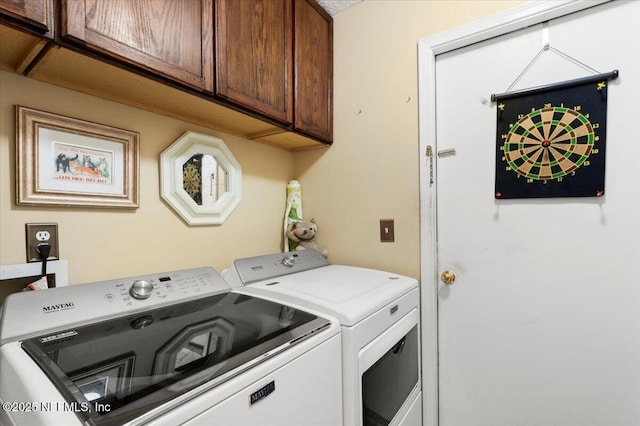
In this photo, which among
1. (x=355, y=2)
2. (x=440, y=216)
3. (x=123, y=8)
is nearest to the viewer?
(x=123, y=8)

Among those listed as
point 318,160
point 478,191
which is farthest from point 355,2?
point 478,191

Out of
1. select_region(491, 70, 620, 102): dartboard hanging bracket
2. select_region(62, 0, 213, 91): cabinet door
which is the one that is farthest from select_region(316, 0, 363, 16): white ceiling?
select_region(491, 70, 620, 102): dartboard hanging bracket

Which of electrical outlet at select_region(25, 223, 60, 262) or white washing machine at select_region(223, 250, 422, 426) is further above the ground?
electrical outlet at select_region(25, 223, 60, 262)

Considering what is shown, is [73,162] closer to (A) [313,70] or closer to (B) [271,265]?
(B) [271,265]

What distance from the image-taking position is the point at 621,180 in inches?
43.9

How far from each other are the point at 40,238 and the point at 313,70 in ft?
4.58

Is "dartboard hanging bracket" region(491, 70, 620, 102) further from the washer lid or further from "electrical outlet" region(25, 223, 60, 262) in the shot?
Result: "electrical outlet" region(25, 223, 60, 262)

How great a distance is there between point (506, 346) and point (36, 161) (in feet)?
6.48

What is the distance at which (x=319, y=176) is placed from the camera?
1843mm

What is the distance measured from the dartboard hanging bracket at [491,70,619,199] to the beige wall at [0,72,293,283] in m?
1.25

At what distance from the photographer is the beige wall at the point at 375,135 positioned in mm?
1501

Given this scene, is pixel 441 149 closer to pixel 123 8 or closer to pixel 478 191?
pixel 478 191

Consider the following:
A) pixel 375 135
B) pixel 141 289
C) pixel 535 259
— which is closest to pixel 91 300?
pixel 141 289

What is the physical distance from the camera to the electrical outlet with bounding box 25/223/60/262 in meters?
0.94
